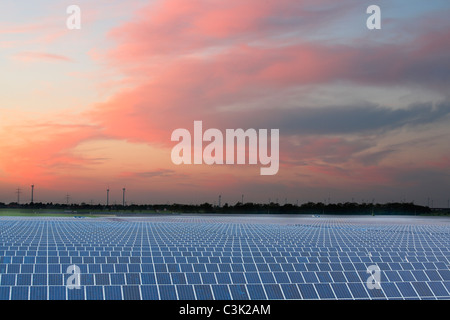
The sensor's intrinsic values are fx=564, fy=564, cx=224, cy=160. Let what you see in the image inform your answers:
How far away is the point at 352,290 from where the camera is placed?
25359 millimetres

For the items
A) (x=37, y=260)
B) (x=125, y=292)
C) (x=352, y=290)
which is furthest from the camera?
(x=37, y=260)

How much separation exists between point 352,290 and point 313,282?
1.83 metres

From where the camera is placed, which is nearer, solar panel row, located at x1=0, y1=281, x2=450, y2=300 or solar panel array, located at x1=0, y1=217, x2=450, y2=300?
solar panel row, located at x1=0, y1=281, x2=450, y2=300

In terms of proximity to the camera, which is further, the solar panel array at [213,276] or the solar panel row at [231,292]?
the solar panel array at [213,276]

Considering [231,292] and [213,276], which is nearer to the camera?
[231,292]

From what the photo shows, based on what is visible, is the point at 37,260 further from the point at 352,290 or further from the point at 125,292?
the point at 352,290

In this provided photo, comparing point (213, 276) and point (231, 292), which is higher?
point (213, 276)
